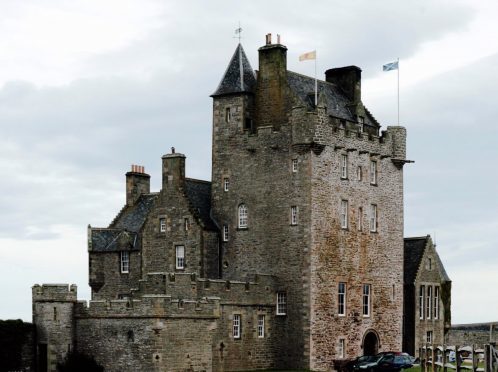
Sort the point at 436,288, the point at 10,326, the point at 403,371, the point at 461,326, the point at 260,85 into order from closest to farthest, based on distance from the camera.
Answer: the point at 10,326, the point at 403,371, the point at 260,85, the point at 436,288, the point at 461,326

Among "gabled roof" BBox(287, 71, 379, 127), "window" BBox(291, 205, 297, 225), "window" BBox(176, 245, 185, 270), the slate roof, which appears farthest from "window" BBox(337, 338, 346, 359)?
"gabled roof" BBox(287, 71, 379, 127)

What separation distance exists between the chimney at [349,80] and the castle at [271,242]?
0.08m

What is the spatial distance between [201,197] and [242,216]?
3.09 m

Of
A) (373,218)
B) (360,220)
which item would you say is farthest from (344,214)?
(373,218)

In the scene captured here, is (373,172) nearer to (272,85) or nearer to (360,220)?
(360,220)

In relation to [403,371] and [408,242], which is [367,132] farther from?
[403,371]

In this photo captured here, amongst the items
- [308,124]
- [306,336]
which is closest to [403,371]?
[306,336]

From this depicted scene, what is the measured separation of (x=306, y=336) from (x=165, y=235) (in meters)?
10.3

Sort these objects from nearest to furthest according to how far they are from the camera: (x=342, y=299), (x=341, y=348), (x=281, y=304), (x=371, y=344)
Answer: (x=281, y=304) → (x=341, y=348) → (x=342, y=299) → (x=371, y=344)

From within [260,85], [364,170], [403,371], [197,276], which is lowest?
[403,371]

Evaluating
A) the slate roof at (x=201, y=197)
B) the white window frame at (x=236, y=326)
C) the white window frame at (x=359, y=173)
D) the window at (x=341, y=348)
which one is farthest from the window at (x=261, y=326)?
the white window frame at (x=359, y=173)

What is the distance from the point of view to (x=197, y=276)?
198ft

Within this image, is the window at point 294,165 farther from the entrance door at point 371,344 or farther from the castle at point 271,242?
the entrance door at point 371,344

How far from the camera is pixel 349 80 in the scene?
67.2m
